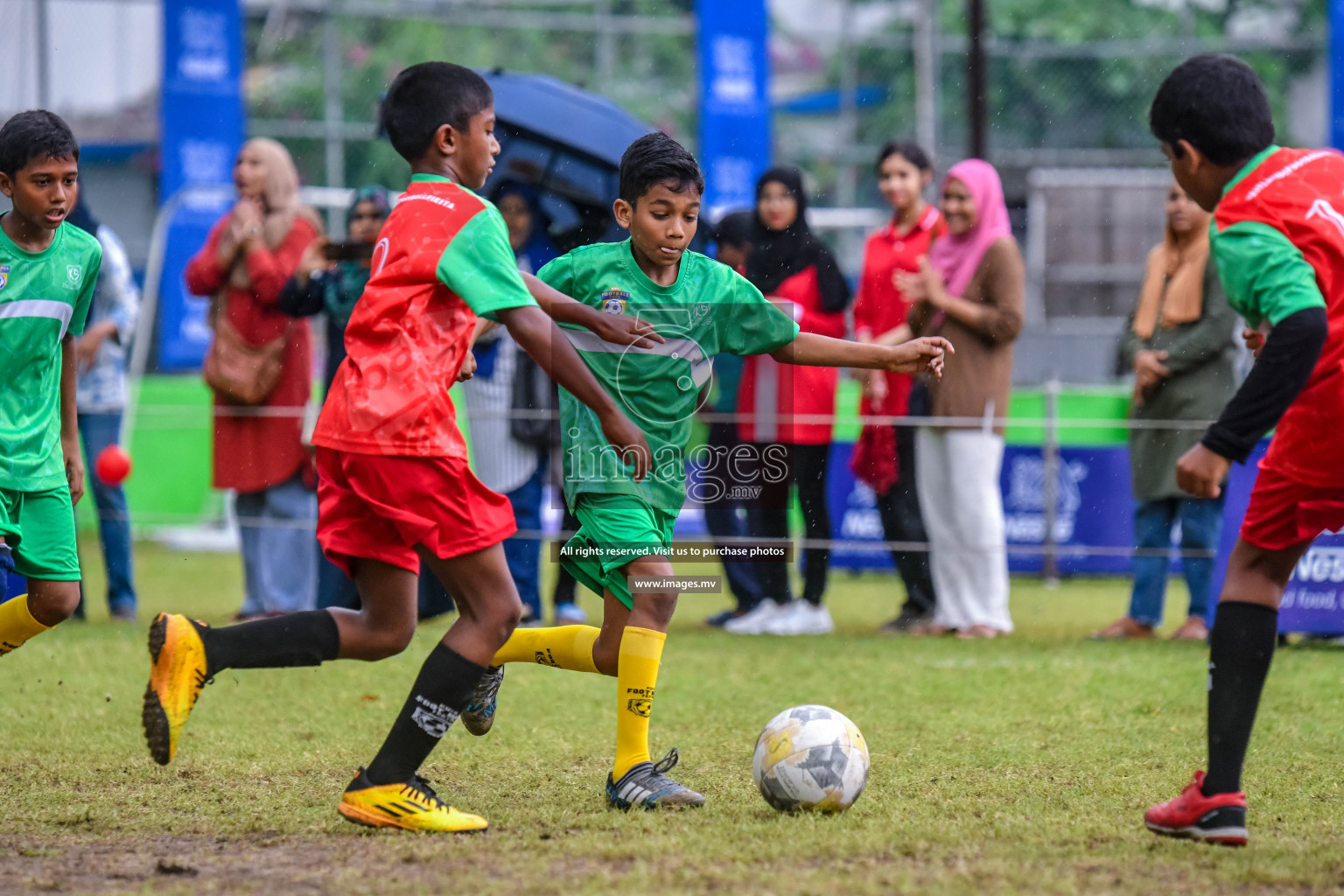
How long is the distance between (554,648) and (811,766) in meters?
0.91

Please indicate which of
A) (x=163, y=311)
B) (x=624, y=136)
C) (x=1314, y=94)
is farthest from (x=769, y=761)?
(x=1314, y=94)

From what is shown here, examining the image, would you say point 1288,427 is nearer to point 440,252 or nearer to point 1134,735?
point 1134,735

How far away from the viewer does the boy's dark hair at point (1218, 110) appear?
136 inches

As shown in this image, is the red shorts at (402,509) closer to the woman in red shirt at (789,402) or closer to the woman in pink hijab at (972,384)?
the woman in red shirt at (789,402)

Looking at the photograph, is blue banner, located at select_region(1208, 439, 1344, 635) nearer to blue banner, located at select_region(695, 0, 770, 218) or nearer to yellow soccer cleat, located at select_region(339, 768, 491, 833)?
yellow soccer cleat, located at select_region(339, 768, 491, 833)

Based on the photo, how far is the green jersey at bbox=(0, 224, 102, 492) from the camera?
13.8 ft

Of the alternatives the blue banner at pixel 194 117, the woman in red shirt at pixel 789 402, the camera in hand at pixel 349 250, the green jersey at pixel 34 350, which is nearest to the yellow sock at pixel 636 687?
the green jersey at pixel 34 350

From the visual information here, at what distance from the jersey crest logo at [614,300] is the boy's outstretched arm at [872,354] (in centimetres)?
45

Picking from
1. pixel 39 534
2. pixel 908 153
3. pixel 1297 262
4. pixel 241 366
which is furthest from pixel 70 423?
pixel 908 153

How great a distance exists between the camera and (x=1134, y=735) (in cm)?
488

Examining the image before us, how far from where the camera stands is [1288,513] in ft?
11.5

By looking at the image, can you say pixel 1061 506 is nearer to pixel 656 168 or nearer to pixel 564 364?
pixel 656 168

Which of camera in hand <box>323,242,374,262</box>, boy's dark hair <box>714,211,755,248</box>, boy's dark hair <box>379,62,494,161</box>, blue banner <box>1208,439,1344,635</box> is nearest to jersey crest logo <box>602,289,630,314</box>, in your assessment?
boy's dark hair <box>379,62,494,161</box>

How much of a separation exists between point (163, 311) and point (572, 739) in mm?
9666
